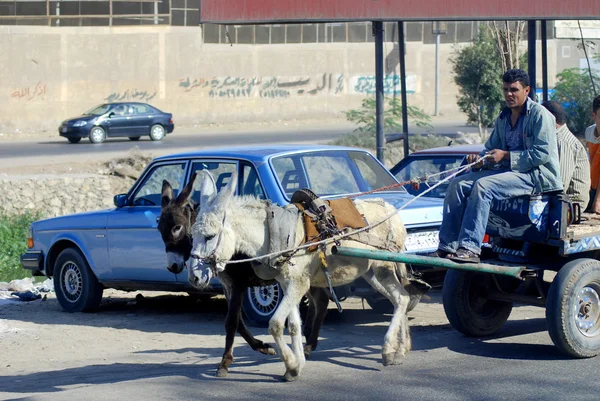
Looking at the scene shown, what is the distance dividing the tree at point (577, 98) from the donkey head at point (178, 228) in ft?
59.2

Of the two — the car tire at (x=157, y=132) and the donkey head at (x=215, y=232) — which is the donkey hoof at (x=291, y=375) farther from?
the car tire at (x=157, y=132)

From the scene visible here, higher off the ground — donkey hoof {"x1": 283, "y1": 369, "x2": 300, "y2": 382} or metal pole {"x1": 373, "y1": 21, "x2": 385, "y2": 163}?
metal pole {"x1": 373, "y1": 21, "x2": 385, "y2": 163}

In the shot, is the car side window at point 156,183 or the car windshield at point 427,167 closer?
the car side window at point 156,183

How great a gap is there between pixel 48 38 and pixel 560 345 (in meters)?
39.1

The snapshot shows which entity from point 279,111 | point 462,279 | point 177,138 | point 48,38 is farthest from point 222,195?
point 279,111

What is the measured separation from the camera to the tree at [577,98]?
25.3m

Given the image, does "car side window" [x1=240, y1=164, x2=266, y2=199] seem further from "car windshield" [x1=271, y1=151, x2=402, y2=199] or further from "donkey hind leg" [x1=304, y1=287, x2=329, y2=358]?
"donkey hind leg" [x1=304, y1=287, x2=329, y2=358]

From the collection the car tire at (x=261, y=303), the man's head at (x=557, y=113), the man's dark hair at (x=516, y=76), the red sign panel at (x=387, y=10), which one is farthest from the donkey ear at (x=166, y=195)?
the red sign panel at (x=387, y=10)

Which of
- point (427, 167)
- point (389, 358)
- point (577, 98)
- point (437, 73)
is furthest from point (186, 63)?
point (389, 358)

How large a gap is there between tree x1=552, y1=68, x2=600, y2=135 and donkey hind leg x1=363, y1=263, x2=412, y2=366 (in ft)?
57.6

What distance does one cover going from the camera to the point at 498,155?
316 inches

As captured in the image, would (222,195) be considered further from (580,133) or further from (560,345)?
(580,133)

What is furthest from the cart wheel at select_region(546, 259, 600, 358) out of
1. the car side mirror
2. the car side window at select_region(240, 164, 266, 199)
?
the car side mirror

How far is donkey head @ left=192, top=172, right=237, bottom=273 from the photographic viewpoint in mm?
7152
